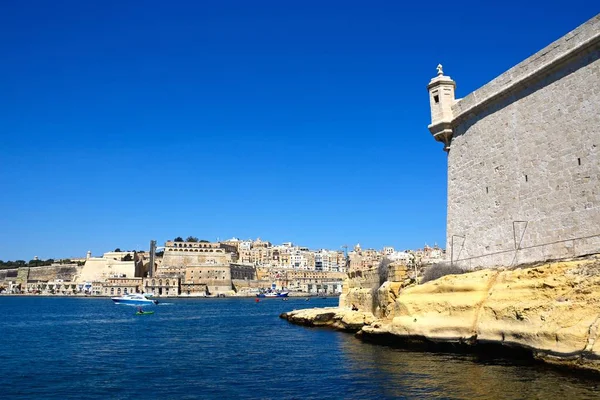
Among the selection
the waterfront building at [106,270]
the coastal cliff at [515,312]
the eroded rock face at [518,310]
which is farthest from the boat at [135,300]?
the eroded rock face at [518,310]

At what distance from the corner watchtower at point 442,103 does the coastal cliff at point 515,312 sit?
5.25 metres

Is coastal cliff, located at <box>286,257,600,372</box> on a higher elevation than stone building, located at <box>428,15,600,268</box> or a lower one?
lower

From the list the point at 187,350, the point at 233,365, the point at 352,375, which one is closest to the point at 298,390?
the point at 352,375

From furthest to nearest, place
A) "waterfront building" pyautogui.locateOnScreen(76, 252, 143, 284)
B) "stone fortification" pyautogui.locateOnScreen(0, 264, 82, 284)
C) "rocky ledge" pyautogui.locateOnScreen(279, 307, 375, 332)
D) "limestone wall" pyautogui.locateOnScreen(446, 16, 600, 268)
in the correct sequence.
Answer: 1. "stone fortification" pyautogui.locateOnScreen(0, 264, 82, 284)
2. "waterfront building" pyautogui.locateOnScreen(76, 252, 143, 284)
3. "rocky ledge" pyautogui.locateOnScreen(279, 307, 375, 332)
4. "limestone wall" pyautogui.locateOnScreen(446, 16, 600, 268)

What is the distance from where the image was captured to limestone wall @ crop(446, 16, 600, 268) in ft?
38.9

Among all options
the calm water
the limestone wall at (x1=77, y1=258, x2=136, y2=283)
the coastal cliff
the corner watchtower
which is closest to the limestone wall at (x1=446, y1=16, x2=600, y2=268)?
the corner watchtower

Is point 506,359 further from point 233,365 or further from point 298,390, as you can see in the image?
point 233,365

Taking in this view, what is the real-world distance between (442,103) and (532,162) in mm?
4364

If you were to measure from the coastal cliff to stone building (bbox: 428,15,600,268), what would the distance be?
1.12m

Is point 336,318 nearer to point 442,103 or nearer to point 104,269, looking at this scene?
point 442,103

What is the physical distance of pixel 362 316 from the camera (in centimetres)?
2259

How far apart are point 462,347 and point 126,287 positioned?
86.9 m

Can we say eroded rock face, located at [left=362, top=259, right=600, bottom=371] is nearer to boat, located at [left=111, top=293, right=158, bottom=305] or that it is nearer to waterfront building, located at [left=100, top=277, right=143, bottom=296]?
boat, located at [left=111, top=293, right=158, bottom=305]

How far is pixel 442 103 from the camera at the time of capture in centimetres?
1703
